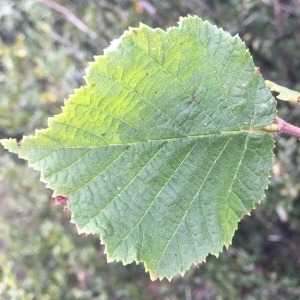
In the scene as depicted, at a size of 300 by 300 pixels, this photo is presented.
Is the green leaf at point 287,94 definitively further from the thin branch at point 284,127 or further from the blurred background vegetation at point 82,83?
the blurred background vegetation at point 82,83

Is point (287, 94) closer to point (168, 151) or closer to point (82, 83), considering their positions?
point (168, 151)

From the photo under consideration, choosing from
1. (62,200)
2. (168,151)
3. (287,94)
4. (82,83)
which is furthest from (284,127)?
(82,83)

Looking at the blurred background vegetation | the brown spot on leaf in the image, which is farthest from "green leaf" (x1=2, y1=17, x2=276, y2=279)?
the blurred background vegetation

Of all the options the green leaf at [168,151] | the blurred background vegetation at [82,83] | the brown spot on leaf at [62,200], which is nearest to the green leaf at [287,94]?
the green leaf at [168,151]

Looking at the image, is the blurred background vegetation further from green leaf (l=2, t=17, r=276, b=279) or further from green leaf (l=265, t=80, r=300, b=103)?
green leaf (l=2, t=17, r=276, b=279)

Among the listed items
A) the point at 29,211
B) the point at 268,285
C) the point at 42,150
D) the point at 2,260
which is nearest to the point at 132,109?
the point at 42,150
